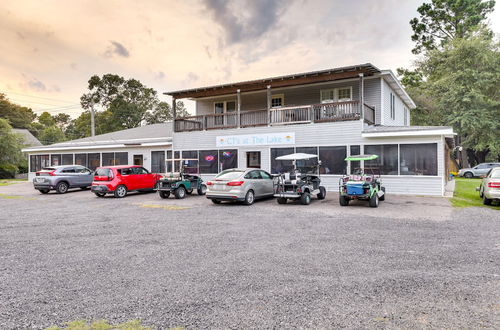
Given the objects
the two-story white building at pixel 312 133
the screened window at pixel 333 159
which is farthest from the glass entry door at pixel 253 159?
the screened window at pixel 333 159

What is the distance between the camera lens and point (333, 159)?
53.8 feet

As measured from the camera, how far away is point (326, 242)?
6477 millimetres

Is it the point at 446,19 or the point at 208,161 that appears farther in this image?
the point at 446,19

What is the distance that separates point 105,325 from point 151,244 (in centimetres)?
339

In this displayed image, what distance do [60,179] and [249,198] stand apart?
12272mm

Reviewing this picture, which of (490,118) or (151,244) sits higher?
(490,118)

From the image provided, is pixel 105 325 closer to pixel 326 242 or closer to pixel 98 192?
pixel 326 242

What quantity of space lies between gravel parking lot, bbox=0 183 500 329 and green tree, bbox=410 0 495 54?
39.4 metres

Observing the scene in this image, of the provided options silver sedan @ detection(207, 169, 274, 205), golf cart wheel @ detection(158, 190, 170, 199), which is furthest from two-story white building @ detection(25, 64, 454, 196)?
silver sedan @ detection(207, 169, 274, 205)

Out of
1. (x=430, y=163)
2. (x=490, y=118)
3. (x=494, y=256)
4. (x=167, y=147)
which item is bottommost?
(x=494, y=256)

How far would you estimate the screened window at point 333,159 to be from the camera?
16156mm

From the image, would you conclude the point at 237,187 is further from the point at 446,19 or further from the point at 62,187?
the point at 446,19

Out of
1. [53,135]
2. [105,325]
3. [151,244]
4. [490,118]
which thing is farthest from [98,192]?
[53,135]

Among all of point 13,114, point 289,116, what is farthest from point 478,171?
point 13,114
